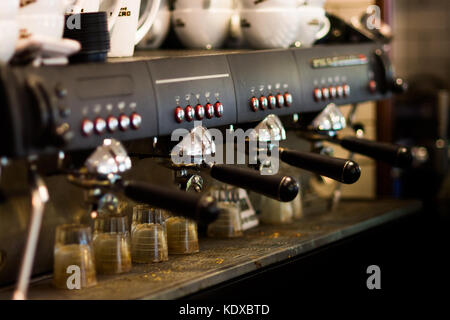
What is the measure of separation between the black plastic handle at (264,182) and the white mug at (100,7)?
1.17ft

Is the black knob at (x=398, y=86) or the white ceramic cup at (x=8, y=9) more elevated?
the white ceramic cup at (x=8, y=9)

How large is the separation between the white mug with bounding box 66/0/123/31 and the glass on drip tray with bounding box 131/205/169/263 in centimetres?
38

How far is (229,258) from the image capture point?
1583 millimetres

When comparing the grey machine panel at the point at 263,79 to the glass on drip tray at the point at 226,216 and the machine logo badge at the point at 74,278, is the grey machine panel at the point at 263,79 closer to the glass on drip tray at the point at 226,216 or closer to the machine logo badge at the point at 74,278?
the glass on drip tray at the point at 226,216

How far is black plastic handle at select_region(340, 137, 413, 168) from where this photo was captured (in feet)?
5.58

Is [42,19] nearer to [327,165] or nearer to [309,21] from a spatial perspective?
[327,165]

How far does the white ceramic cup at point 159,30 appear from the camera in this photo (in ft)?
6.22

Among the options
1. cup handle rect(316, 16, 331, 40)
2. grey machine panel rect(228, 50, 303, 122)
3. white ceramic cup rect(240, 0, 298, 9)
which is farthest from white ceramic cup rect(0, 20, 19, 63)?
cup handle rect(316, 16, 331, 40)

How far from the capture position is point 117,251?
1455mm

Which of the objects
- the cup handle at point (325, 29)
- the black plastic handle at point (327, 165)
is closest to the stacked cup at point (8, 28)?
the black plastic handle at point (327, 165)

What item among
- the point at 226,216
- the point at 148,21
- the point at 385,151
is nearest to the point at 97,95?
the point at 148,21

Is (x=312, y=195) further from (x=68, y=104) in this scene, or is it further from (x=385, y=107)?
(x=68, y=104)

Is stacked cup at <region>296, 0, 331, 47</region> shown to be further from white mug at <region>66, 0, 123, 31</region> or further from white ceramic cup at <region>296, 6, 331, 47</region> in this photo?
white mug at <region>66, 0, 123, 31</region>
